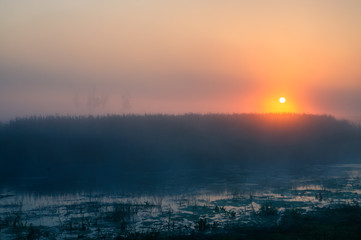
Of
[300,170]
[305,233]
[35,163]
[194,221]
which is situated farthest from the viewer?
[35,163]

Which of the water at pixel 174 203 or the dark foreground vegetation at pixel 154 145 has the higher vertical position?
the dark foreground vegetation at pixel 154 145

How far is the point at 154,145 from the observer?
28.6 metres

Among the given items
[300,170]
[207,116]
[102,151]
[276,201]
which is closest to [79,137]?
[102,151]

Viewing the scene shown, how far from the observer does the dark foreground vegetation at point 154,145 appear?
75.8ft

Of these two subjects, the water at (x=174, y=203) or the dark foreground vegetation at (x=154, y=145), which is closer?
the water at (x=174, y=203)

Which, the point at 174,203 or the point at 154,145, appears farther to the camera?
the point at 154,145

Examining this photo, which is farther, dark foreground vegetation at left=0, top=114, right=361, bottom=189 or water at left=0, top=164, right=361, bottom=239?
dark foreground vegetation at left=0, top=114, right=361, bottom=189

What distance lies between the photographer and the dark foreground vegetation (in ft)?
75.8

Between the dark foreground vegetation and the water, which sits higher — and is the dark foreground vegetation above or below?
above

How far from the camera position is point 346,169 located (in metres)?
22.6

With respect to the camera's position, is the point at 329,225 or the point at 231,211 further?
the point at 231,211

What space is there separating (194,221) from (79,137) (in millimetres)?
19363

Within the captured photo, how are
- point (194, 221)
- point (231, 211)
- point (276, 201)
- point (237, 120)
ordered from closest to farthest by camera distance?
1. point (194, 221)
2. point (231, 211)
3. point (276, 201)
4. point (237, 120)

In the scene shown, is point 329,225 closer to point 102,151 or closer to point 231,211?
point 231,211
